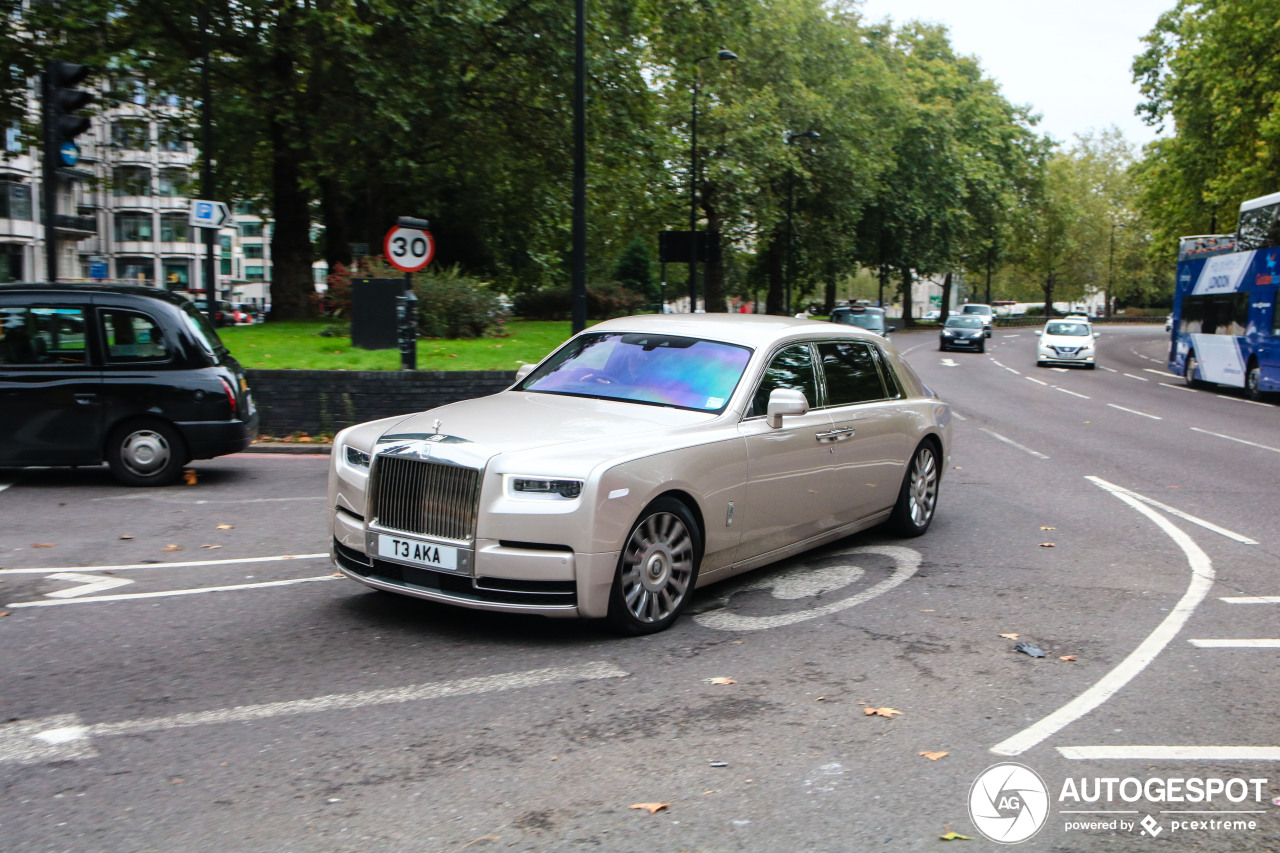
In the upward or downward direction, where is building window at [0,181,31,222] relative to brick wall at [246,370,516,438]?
upward

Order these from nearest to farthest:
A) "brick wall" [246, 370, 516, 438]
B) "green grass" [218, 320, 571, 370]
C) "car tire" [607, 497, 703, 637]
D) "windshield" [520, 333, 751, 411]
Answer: "car tire" [607, 497, 703, 637], "windshield" [520, 333, 751, 411], "brick wall" [246, 370, 516, 438], "green grass" [218, 320, 571, 370]

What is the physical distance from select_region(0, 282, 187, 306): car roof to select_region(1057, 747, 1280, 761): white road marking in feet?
29.1

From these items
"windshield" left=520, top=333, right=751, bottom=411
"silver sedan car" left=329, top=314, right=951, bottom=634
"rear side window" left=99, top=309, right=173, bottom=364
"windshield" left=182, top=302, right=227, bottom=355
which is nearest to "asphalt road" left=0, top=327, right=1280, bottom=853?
"silver sedan car" left=329, top=314, right=951, bottom=634

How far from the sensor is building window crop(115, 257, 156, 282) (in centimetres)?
8750

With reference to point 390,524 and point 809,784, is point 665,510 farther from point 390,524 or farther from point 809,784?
→ point 809,784

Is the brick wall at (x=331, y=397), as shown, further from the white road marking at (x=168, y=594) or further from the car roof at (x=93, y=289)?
the white road marking at (x=168, y=594)

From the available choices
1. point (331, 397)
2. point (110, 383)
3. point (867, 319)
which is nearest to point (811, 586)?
point (110, 383)

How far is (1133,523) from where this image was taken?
9.30 metres

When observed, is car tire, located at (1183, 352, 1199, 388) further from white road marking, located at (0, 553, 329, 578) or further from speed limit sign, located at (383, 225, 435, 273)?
white road marking, located at (0, 553, 329, 578)

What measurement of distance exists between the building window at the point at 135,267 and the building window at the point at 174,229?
87.0 inches

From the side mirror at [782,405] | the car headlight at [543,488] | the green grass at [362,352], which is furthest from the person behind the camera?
the green grass at [362,352]

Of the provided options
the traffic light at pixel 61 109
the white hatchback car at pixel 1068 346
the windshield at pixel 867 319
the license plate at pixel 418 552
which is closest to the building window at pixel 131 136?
the traffic light at pixel 61 109

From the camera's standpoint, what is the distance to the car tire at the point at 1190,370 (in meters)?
29.9

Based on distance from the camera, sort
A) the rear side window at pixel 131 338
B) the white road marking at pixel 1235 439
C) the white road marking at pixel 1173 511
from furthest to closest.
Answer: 1. the white road marking at pixel 1235 439
2. the rear side window at pixel 131 338
3. the white road marking at pixel 1173 511
